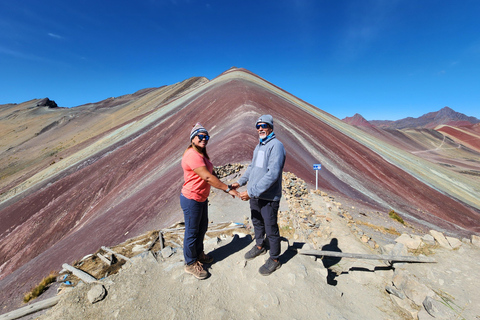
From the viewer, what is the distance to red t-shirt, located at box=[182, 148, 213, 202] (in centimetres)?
279

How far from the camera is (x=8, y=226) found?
15.8 metres

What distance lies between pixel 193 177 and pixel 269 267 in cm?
174

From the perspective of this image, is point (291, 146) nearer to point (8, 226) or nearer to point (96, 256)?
point (96, 256)

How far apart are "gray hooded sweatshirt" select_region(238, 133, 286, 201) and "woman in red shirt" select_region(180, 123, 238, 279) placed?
18.6 inches

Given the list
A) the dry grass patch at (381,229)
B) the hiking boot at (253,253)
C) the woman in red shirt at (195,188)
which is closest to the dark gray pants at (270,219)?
the hiking boot at (253,253)

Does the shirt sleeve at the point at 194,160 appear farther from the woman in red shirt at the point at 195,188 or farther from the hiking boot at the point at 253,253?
the hiking boot at the point at 253,253

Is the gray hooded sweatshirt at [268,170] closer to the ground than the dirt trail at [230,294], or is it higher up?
higher up

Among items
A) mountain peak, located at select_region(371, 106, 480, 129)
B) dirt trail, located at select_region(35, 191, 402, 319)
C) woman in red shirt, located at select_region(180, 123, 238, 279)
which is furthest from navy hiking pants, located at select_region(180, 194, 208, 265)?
mountain peak, located at select_region(371, 106, 480, 129)

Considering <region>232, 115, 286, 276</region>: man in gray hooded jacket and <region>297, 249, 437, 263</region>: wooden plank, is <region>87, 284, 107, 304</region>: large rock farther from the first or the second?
<region>297, 249, 437, 263</region>: wooden plank

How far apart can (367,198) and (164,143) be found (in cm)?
1705

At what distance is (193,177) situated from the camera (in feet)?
9.45

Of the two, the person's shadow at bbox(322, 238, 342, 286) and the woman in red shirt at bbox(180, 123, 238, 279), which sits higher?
the woman in red shirt at bbox(180, 123, 238, 279)

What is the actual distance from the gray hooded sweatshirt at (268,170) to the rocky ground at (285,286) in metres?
1.24

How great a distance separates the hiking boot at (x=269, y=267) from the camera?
3.08 meters
